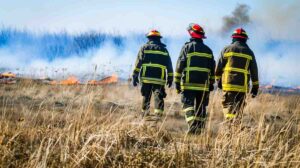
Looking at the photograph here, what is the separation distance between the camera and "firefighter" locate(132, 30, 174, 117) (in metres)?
9.23

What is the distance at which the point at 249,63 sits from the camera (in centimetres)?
770

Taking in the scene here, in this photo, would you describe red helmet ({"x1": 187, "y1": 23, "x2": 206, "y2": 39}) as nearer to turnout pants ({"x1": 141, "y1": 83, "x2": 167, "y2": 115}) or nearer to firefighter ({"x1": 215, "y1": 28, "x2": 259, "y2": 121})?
firefighter ({"x1": 215, "y1": 28, "x2": 259, "y2": 121})

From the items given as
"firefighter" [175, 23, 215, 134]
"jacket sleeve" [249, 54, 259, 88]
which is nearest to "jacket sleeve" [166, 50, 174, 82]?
"firefighter" [175, 23, 215, 134]

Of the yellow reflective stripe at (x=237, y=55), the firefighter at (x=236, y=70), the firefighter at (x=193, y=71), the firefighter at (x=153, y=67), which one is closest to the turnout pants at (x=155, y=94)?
the firefighter at (x=153, y=67)

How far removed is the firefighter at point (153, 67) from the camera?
923cm

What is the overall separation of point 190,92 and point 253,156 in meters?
3.97

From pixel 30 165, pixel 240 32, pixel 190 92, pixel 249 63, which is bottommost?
pixel 30 165

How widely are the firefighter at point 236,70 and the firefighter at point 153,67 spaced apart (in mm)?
1803

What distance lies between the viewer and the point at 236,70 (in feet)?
24.8

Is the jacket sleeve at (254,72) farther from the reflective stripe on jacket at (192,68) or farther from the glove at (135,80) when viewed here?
the glove at (135,80)

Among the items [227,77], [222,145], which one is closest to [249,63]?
[227,77]

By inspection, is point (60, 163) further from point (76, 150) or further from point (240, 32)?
point (240, 32)

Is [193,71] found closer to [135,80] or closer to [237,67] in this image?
[237,67]

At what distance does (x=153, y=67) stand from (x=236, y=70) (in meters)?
Result: 2.21
